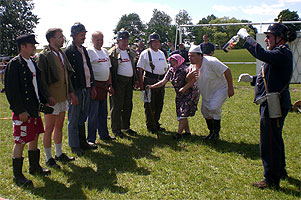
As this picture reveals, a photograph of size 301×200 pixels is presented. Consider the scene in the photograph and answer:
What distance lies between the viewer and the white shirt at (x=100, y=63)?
18.0ft

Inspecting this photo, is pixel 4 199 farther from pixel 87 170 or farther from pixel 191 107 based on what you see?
pixel 191 107

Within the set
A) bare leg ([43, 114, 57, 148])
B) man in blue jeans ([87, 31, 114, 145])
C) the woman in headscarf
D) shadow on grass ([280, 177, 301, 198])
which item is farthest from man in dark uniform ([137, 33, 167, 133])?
shadow on grass ([280, 177, 301, 198])

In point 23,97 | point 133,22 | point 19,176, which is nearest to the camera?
point 23,97

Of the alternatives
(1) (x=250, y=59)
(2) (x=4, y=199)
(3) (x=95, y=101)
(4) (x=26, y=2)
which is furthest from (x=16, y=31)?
(2) (x=4, y=199)

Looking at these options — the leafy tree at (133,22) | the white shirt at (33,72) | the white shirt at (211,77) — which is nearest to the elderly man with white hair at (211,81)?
the white shirt at (211,77)

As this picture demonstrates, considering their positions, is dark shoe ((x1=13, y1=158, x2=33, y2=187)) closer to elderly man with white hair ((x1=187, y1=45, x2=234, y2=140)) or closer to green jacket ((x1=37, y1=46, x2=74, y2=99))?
green jacket ((x1=37, y1=46, x2=74, y2=99))

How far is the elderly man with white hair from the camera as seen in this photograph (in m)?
5.49

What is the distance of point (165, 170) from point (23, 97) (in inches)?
89.3

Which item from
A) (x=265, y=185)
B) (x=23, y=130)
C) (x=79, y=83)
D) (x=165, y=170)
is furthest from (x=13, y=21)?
(x=265, y=185)

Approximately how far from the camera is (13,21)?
31.3m

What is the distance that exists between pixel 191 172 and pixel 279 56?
6.72 feet

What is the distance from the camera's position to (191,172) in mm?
4348

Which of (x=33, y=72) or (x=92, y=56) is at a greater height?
(x=92, y=56)

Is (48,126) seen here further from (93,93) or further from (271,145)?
(271,145)
